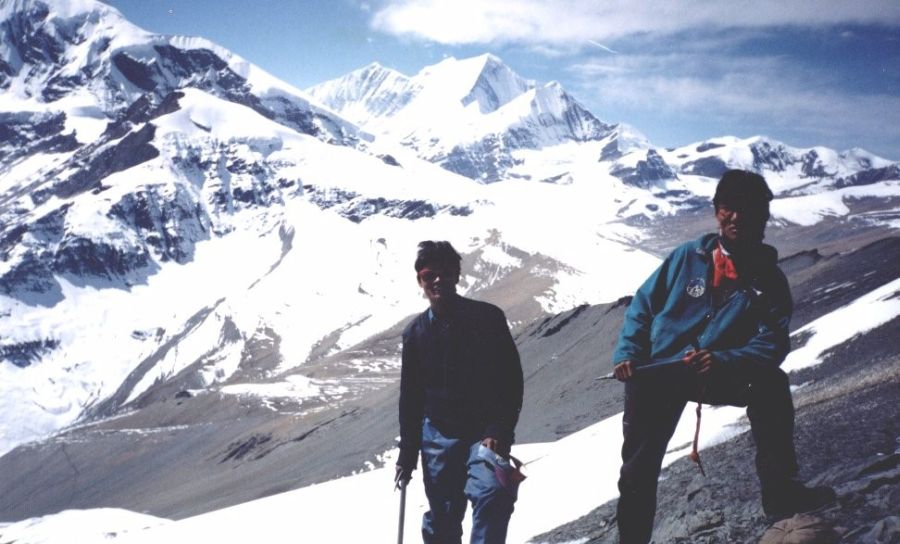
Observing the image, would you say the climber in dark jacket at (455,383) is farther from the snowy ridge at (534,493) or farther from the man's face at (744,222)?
the snowy ridge at (534,493)

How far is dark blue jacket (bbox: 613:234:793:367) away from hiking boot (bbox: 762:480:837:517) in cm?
92

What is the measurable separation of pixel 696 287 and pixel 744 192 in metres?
0.73

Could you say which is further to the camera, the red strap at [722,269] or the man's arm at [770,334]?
the red strap at [722,269]

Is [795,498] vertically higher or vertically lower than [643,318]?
lower

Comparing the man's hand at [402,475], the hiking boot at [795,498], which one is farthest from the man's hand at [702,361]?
the man's hand at [402,475]

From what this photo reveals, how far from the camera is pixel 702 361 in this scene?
15.4ft

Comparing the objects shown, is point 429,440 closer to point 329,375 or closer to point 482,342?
point 482,342

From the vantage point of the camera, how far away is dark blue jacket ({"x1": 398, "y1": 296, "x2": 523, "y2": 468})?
5.56m

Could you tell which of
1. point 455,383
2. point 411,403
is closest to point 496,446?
point 455,383

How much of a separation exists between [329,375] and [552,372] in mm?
79828

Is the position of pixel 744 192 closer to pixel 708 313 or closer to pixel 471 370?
pixel 708 313

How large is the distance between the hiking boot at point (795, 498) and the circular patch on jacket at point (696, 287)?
142 cm

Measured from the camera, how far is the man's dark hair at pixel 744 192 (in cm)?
479

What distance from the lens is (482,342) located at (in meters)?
5.57
